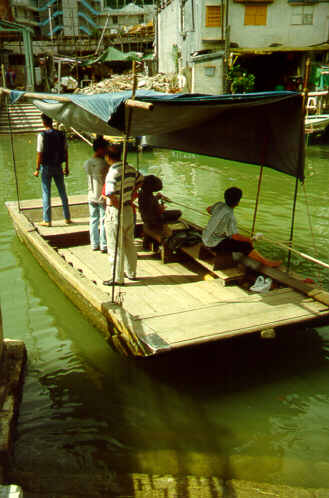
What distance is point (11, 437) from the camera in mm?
3818

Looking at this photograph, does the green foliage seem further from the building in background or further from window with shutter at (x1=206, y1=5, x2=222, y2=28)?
window with shutter at (x1=206, y1=5, x2=222, y2=28)

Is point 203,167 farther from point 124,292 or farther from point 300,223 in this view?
point 124,292

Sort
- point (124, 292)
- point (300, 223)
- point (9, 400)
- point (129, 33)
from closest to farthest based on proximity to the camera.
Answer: point (9, 400), point (124, 292), point (300, 223), point (129, 33)

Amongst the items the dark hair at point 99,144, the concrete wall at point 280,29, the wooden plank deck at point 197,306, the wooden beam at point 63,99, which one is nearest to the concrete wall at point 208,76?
the concrete wall at point 280,29

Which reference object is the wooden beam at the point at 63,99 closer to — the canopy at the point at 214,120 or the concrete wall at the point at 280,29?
the canopy at the point at 214,120

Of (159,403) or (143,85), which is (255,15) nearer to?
(143,85)

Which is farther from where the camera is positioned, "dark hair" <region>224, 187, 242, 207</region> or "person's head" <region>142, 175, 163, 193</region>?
"person's head" <region>142, 175, 163, 193</region>

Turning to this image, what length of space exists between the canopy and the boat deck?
187cm

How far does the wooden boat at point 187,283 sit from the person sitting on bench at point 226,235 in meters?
0.21

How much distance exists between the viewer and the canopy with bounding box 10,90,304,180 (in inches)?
191

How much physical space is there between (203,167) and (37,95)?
13143 millimetres

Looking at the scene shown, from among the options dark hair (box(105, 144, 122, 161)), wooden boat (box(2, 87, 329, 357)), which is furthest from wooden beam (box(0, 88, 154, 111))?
dark hair (box(105, 144, 122, 161))

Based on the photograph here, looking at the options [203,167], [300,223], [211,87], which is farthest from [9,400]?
[211,87]

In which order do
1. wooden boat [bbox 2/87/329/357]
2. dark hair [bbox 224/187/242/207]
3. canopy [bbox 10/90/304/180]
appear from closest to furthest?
1. wooden boat [bbox 2/87/329/357]
2. canopy [bbox 10/90/304/180]
3. dark hair [bbox 224/187/242/207]
